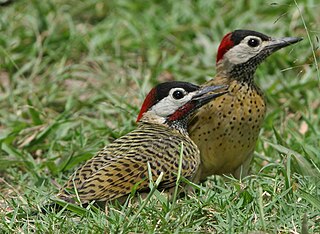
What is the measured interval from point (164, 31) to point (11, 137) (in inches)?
94.8

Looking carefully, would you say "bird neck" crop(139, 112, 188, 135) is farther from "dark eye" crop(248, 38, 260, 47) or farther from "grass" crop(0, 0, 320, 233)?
"dark eye" crop(248, 38, 260, 47)

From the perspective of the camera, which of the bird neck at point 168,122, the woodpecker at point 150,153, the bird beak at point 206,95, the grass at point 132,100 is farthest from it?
the bird neck at point 168,122

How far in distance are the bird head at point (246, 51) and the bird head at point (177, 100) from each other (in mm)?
188

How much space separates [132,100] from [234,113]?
5.61ft

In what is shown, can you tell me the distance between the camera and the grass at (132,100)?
500 centimetres

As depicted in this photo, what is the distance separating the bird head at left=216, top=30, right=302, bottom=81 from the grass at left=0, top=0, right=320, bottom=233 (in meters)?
0.30

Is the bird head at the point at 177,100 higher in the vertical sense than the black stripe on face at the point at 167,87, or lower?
lower

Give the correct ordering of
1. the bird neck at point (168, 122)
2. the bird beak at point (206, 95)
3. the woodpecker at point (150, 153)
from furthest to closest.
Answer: the bird neck at point (168, 122)
the bird beak at point (206, 95)
the woodpecker at point (150, 153)

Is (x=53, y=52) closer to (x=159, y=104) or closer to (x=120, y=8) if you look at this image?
(x=120, y=8)

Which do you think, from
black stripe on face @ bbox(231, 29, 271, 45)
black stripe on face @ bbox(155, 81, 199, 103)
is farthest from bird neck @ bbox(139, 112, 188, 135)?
black stripe on face @ bbox(231, 29, 271, 45)

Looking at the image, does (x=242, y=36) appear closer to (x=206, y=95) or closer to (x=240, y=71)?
(x=240, y=71)

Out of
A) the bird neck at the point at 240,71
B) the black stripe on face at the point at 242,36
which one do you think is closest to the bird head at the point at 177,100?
the bird neck at the point at 240,71

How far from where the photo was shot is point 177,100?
242 inches

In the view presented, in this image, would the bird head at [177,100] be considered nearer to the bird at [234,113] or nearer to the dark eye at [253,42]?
the bird at [234,113]
